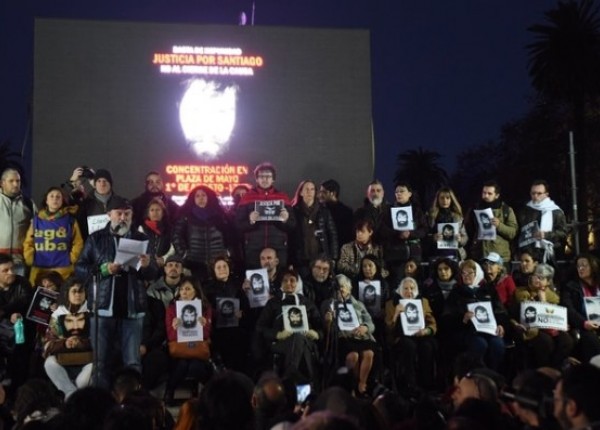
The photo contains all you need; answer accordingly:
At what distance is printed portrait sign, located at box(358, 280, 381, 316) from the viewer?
1012cm

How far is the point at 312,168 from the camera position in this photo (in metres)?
17.0

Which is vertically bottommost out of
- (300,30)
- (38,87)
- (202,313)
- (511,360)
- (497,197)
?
(511,360)

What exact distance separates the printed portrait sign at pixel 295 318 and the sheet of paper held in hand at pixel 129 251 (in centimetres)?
206

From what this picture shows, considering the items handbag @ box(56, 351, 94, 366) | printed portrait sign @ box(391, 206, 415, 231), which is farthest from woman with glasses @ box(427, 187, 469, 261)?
handbag @ box(56, 351, 94, 366)

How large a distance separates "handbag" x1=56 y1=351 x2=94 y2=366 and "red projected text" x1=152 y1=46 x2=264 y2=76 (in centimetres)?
896

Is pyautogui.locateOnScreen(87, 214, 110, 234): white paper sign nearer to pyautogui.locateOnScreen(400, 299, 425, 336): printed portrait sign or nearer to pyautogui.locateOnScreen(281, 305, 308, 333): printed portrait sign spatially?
pyautogui.locateOnScreen(281, 305, 308, 333): printed portrait sign

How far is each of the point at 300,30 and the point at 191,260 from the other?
26.9ft

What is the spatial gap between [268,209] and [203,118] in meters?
6.23

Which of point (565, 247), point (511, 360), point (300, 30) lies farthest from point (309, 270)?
point (300, 30)

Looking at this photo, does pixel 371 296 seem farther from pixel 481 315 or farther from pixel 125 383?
pixel 125 383

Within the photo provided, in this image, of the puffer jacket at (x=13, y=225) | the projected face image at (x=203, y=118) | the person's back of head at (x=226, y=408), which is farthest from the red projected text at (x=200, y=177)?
the person's back of head at (x=226, y=408)

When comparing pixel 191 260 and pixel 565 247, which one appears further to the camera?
pixel 565 247

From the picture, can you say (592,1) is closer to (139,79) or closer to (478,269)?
(139,79)

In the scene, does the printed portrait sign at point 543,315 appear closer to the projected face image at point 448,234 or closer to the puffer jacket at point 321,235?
the projected face image at point 448,234
